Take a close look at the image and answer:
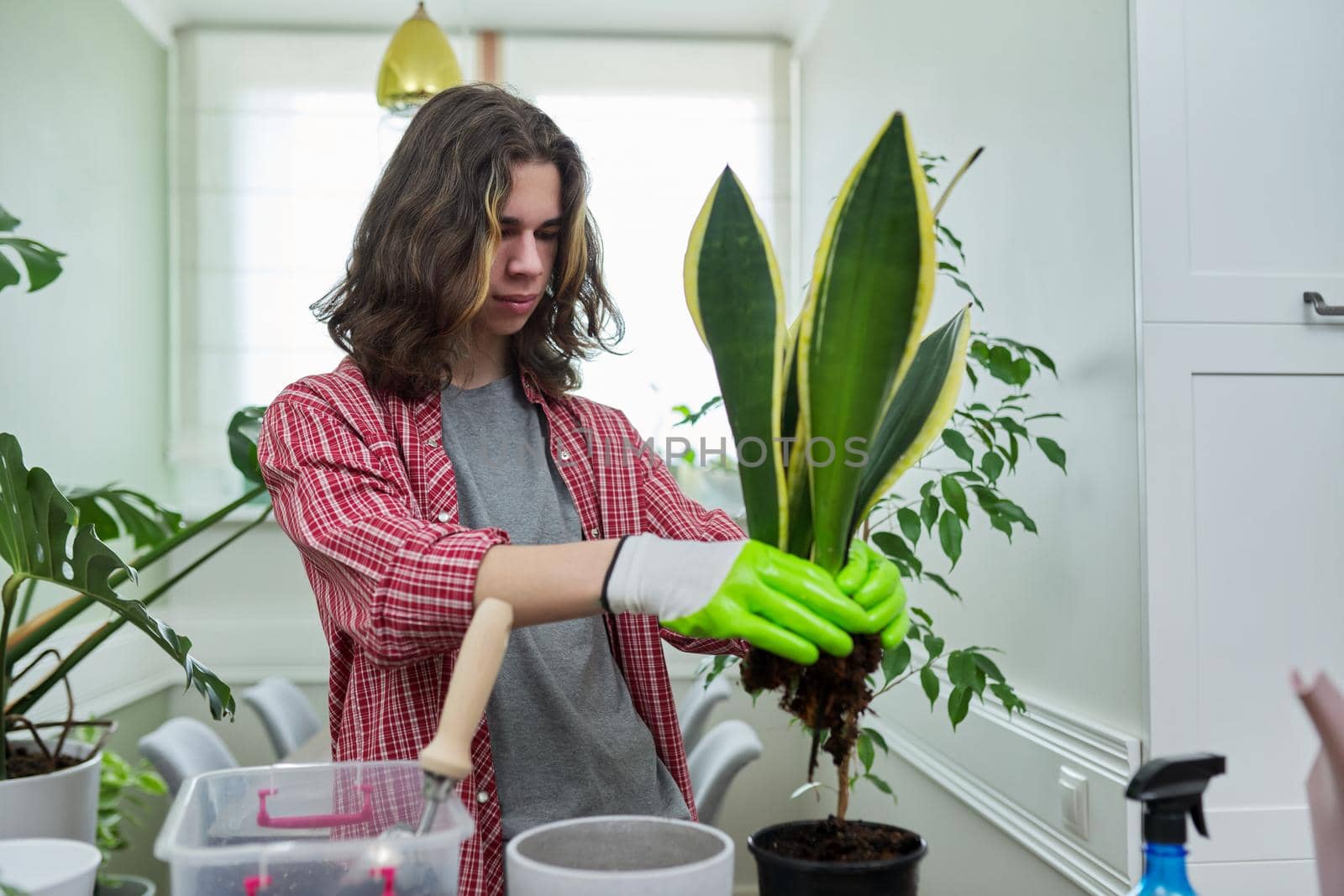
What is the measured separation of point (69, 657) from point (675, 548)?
115cm

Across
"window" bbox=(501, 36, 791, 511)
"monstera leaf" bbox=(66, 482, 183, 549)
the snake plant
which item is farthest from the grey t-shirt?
"window" bbox=(501, 36, 791, 511)

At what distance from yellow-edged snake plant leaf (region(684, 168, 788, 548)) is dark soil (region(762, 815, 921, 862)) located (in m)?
0.18

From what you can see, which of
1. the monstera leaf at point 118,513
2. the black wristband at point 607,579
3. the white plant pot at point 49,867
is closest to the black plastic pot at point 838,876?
the black wristband at point 607,579

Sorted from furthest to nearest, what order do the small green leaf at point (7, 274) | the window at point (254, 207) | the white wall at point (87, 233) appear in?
the window at point (254, 207), the white wall at point (87, 233), the small green leaf at point (7, 274)

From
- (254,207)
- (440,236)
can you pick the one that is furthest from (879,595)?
(254,207)

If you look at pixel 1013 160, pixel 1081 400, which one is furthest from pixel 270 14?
pixel 1081 400

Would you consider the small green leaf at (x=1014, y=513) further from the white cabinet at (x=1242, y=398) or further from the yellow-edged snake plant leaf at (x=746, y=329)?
the yellow-edged snake plant leaf at (x=746, y=329)

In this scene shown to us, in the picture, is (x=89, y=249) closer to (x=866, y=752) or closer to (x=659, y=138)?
(x=659, y=138)

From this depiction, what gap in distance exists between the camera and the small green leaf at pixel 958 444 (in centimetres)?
161

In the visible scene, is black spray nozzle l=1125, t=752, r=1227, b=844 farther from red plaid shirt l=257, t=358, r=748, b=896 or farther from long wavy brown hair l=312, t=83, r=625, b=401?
long wavy brown hair l=312, t=83, r=625, b=401

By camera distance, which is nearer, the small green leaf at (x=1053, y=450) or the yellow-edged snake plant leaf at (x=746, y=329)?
the yellow-edged snake plant leaf at (x=746, y=329)

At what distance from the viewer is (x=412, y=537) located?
2.77 feet

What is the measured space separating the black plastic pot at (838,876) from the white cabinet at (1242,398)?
103cm

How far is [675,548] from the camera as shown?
76 cm
